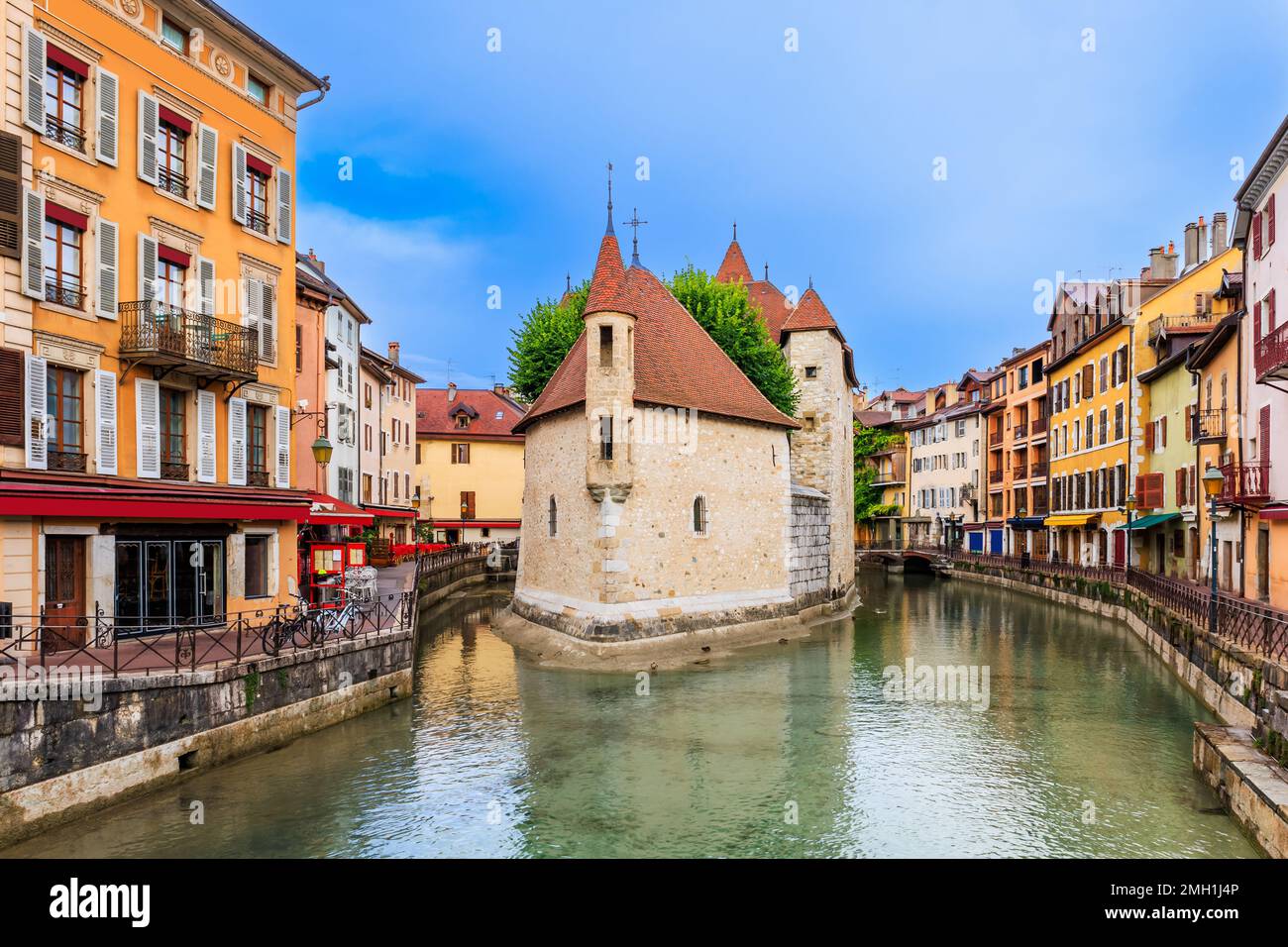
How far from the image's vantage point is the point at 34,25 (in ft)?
46.9

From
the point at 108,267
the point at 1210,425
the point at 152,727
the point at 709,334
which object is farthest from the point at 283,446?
the point at 1210,425

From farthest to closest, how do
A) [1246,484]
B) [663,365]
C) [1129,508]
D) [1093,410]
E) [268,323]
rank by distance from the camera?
[1093,410], [1129,508], [663,365], [1246,484], [268,323]

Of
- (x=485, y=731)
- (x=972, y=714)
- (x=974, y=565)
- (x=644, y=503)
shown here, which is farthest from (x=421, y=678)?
(x=974, y=565)

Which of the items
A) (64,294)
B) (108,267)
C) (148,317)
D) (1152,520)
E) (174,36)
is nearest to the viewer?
(64,294)

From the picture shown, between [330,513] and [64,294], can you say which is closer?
[64,294]

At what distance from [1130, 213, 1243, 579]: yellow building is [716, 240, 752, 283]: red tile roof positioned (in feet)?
70.5

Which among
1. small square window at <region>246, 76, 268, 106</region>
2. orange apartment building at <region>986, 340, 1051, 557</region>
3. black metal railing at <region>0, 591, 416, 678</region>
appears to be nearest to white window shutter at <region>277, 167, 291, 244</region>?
small square window at <region>246, 76, 268, 106</region>

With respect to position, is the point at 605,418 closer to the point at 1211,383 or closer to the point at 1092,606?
the point at 1211,383

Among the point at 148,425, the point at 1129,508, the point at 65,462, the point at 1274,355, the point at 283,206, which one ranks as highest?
the point at 283,206

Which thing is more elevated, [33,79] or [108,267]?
[33,79]

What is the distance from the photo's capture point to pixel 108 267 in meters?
15.5

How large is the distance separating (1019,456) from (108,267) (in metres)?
51.6

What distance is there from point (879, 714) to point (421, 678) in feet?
35.9

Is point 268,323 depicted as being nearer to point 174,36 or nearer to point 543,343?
point 174,36
